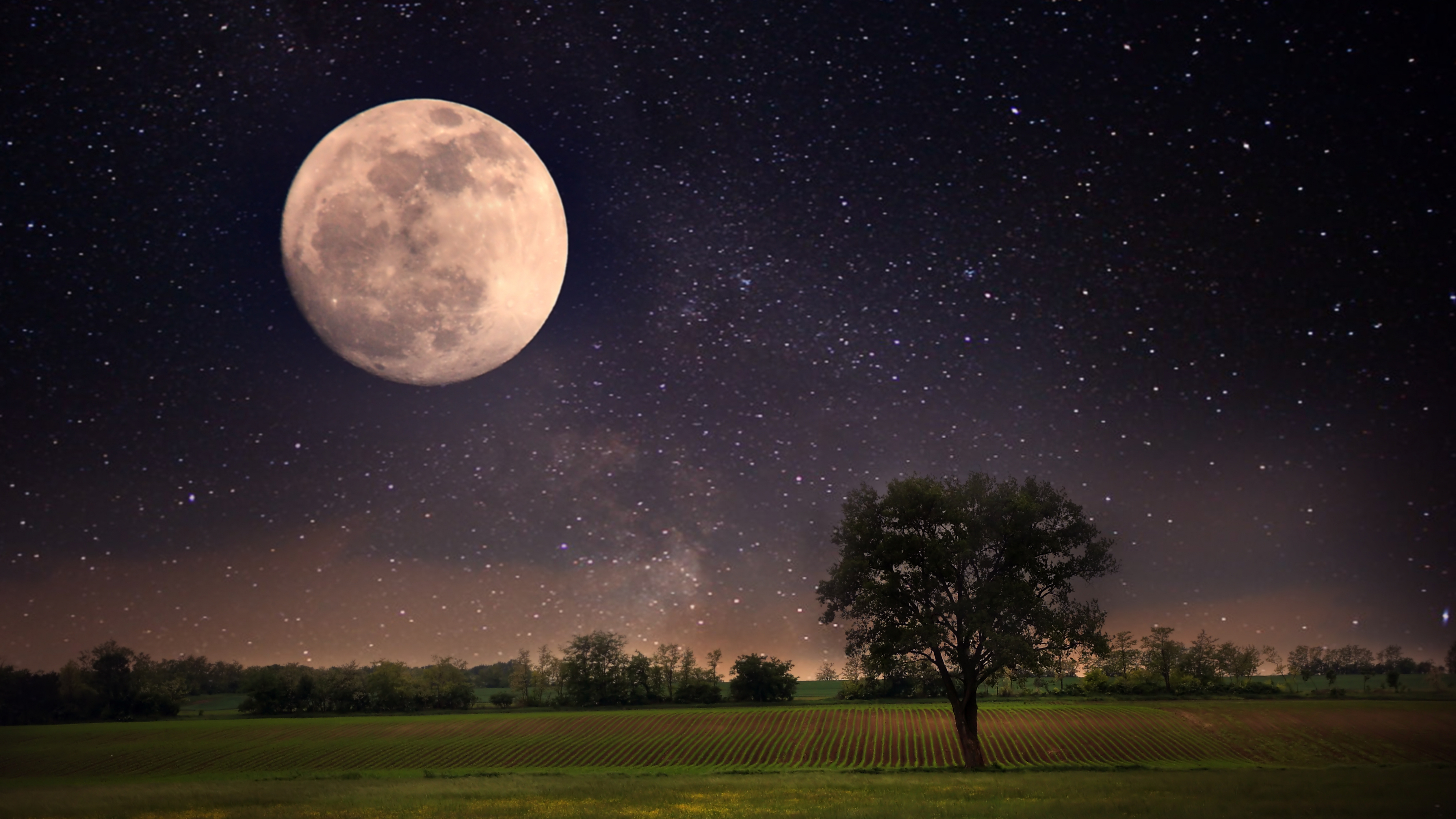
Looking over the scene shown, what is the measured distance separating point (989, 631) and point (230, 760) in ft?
206

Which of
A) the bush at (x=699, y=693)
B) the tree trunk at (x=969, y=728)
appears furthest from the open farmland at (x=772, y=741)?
the bush at (x=699, y=693)

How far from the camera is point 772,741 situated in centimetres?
6194

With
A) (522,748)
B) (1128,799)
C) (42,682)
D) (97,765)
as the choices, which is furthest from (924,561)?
(42,682)

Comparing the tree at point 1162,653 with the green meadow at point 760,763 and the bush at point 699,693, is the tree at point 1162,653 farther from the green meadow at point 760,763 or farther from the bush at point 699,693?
the bush at point 699,693

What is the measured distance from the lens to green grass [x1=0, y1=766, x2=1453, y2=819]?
64.0 feet

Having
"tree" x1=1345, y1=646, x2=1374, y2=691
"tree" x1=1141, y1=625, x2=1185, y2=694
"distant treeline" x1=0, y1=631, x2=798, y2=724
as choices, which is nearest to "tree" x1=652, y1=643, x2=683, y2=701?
"distant treeline" x1=0, y1=631, x2=798, y2=724

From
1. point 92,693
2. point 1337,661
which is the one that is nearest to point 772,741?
point 92,693

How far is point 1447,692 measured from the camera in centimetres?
9988

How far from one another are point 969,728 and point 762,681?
74.2m

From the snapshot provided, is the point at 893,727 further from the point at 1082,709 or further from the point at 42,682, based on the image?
the point at 42,682

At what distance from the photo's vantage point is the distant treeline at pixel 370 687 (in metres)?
105

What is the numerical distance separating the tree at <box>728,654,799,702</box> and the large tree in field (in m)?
73.9

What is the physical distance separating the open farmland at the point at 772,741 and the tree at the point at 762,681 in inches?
673

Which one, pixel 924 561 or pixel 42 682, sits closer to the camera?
pixel 924 561
